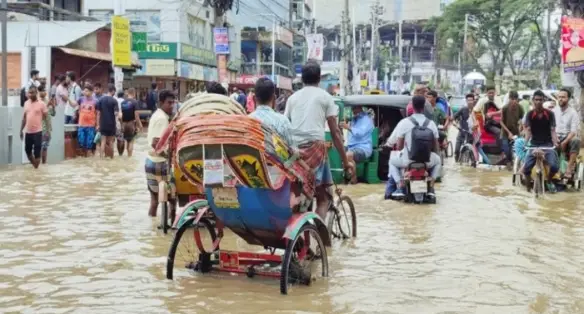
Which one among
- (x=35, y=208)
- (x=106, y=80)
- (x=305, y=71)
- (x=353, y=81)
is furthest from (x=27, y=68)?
(x=353, y=81)

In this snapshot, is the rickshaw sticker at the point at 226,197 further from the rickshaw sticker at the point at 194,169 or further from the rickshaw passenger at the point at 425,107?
the rickshaw passenger at the point at 425,107

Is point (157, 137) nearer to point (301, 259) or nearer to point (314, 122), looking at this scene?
point (314, 122)

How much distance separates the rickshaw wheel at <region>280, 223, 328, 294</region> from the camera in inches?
251

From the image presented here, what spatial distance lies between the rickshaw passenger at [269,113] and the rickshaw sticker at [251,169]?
35 centimetres

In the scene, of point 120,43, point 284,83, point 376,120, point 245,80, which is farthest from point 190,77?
point 376,120

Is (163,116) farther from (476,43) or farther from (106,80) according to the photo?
(476,43)

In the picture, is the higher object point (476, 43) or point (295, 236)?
point (476, 43)

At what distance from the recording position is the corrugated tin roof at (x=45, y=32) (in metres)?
28.5

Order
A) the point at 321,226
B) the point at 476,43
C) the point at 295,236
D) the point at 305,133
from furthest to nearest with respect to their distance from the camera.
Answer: the point at 476,43, the point at 305,133, the point at 321,226, the point at 295,236

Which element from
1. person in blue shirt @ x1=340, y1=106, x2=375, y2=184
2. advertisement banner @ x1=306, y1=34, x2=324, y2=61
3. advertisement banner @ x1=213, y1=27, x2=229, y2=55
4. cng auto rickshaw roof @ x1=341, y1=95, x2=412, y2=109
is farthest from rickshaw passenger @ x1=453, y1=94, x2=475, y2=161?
advertisement banner @ x1=306, y1=34, x2=324, y2=61

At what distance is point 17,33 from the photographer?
96.5 feet

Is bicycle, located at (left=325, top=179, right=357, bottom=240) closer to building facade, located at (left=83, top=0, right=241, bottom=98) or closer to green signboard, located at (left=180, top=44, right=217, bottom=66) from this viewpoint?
building facade, located at (left=83, top=0, right=241, bottom=98)

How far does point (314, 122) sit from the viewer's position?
299 inches

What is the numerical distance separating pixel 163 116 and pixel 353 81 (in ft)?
185
